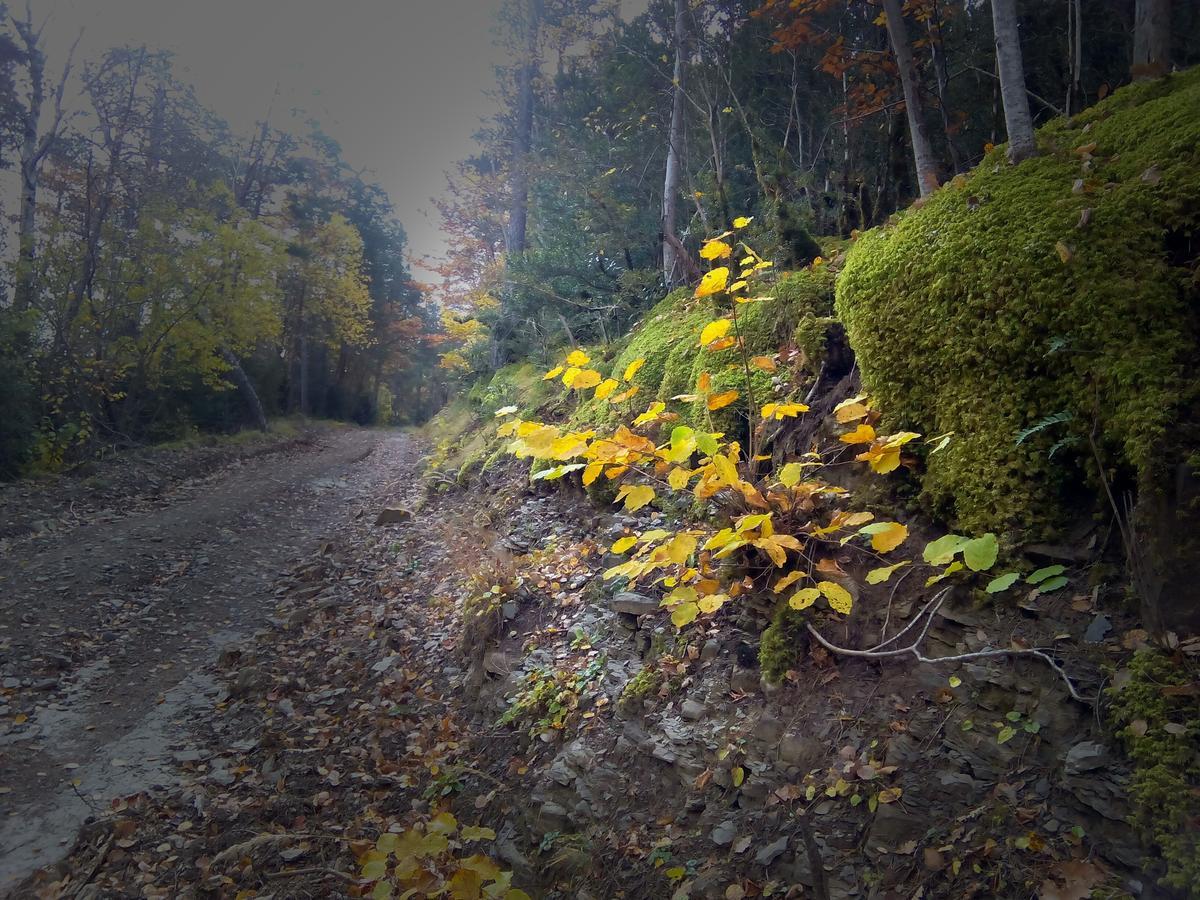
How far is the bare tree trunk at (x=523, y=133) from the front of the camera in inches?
715

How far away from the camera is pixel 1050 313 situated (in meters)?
2.64

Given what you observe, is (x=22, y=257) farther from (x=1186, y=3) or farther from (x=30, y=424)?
(x=1186, y=3)

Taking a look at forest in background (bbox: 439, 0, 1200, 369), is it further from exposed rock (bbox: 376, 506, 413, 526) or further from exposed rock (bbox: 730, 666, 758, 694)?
exposed rock (bbox: 730, 666, 758, 694)

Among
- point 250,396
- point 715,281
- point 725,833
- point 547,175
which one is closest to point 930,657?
point 725,833

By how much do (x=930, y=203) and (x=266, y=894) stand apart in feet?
16.9

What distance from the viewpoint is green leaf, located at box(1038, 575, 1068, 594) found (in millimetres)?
2381

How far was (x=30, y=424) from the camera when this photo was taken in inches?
454

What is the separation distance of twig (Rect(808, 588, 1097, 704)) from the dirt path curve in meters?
4.55

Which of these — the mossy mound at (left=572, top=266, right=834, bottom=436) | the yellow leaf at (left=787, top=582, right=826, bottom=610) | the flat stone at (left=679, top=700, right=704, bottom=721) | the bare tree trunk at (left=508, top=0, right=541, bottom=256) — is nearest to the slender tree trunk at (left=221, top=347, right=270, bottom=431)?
the bare tree trunk at (left=508, top=0, right=541, bottom=256)

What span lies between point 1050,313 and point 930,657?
4.97 ft

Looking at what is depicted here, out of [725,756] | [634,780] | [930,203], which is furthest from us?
[930,203]

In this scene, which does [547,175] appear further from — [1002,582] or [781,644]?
[1002,582]

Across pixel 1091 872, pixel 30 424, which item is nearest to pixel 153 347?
pixel 30 424

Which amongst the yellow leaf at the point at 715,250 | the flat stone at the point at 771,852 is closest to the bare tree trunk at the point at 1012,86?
the yellow leaf at the point at 715,250
